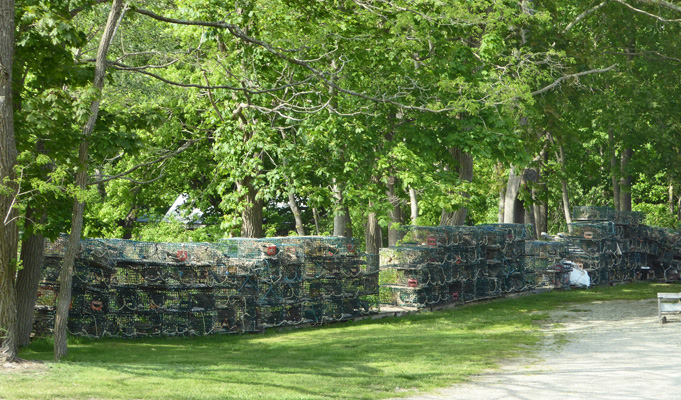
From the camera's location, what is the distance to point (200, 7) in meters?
18.1

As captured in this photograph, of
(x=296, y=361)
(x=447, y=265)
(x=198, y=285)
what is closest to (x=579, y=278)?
(x=447, y=265)

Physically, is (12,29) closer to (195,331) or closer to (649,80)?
(195,331)

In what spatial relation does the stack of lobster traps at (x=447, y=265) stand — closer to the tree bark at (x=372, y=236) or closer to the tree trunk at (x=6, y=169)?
the tree bark at (x=372, y=236)

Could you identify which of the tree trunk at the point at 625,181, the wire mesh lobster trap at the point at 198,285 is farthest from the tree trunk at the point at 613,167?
the wire mesh lobster trap at the point at 198,285

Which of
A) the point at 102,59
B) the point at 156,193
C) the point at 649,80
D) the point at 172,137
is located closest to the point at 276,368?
the point at 102,59

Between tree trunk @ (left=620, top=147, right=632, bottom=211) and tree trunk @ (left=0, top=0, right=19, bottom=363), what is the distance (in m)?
30.9

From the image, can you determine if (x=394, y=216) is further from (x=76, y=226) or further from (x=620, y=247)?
(x=76, y=226)

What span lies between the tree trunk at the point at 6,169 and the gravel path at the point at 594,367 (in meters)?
6.35

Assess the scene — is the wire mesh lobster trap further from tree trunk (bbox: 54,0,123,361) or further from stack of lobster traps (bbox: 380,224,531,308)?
tree trunk (bbox: 54,0,123,361)

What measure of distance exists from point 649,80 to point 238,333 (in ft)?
79.1

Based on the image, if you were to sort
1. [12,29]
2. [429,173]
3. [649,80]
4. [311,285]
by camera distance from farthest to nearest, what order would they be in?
[649,80]
[429,173]
[311,285]
[12,29]

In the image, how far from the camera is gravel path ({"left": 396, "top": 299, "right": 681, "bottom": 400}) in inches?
422

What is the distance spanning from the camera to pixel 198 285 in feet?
60.4

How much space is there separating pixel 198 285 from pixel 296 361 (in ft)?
16.9
